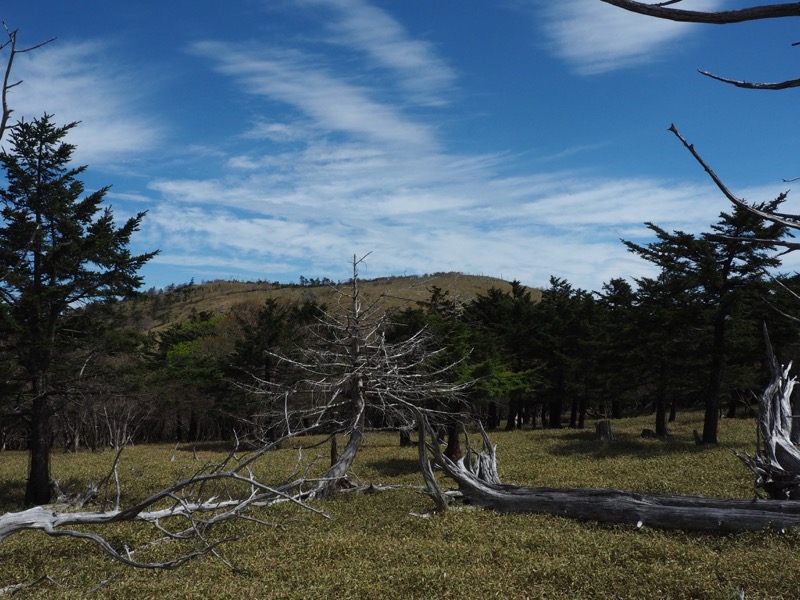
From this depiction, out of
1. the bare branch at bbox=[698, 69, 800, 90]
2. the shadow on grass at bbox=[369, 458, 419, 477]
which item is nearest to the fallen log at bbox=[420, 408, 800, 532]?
the shadow on grass at bbox=[369, 458, 419, 477]

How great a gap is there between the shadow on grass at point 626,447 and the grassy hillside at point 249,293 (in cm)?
7356

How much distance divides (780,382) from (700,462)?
8603mm

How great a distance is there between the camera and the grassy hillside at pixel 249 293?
116 m

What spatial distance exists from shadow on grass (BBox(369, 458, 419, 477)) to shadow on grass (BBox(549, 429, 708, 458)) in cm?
717

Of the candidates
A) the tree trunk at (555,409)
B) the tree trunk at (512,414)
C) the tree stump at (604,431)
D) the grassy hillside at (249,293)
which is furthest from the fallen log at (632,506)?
the grassy hillside at (249,293)

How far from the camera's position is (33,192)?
20844mm

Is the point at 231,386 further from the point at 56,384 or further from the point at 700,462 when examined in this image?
the point at 700,462

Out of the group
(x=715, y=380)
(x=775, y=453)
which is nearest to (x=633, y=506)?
(x=775, y=453)

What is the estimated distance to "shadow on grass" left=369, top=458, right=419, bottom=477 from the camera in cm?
2422

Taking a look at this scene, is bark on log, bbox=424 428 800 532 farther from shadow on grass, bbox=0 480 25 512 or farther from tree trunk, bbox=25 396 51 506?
shadow on grass, bbox=0 480 25 512

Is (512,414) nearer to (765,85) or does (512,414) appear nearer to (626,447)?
(626,447)

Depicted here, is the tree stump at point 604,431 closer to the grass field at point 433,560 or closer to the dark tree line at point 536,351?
the dark tree line at point 536,351

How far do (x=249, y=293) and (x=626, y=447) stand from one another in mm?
117016

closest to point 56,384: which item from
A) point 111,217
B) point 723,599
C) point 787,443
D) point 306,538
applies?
point 111,217
